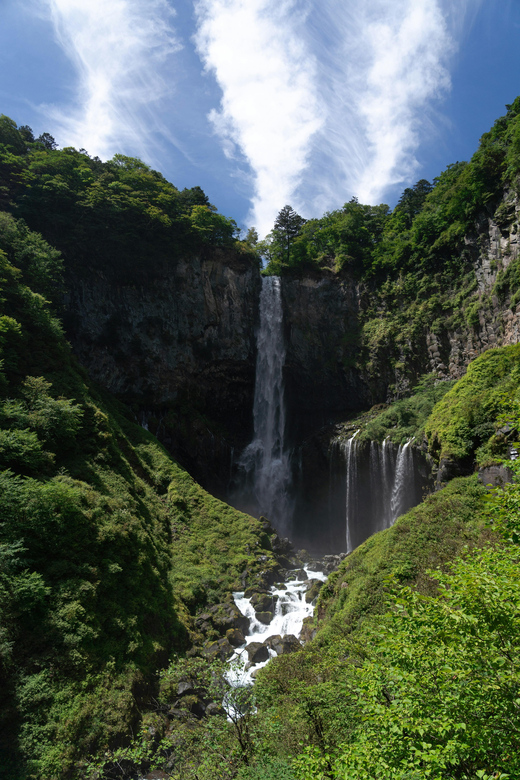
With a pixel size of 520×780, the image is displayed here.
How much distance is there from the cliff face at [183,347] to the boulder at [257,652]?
18.7 meters

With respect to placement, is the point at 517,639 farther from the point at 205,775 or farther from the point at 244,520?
the point at 244,520

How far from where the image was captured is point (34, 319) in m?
19.7

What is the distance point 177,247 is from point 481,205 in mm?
24292

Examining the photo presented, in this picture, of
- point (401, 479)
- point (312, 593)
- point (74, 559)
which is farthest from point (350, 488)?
point (74, 559)

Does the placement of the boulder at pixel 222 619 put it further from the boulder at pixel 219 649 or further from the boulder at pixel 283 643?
the boulder at pixel 283 643

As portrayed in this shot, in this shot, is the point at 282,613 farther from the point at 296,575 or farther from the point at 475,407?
the point at 475,407

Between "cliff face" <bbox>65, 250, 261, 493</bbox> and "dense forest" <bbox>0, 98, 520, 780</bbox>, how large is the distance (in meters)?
2.03

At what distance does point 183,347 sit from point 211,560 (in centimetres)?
1972

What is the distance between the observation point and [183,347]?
3441 centimetres

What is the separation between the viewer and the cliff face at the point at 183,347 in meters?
32.2

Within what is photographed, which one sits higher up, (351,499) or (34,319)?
(34,319)

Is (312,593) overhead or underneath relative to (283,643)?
overhead

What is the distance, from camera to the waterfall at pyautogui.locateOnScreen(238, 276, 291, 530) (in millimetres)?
33594

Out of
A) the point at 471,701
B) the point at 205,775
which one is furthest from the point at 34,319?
the point at 471,701
